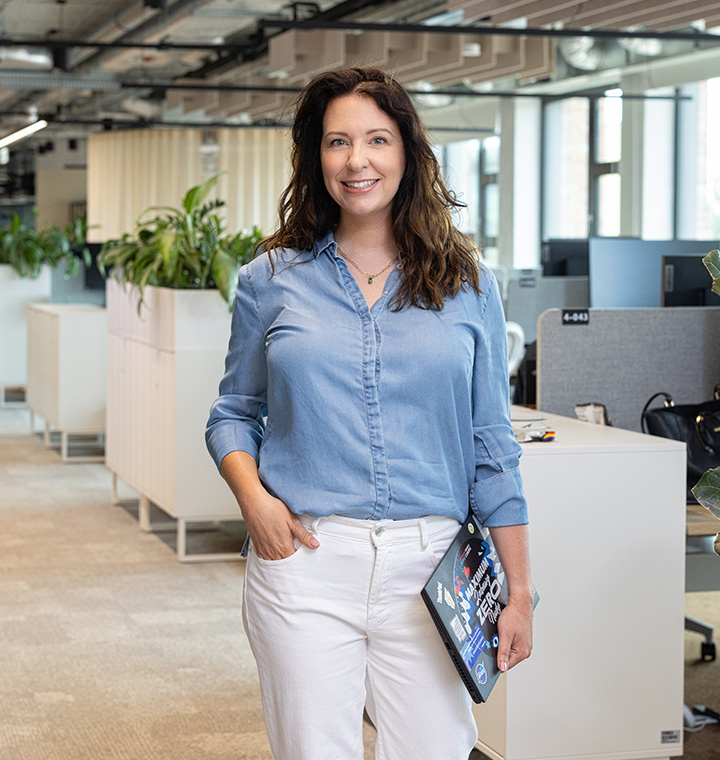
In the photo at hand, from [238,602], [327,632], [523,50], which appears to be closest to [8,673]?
[238,602]

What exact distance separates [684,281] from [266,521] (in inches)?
102

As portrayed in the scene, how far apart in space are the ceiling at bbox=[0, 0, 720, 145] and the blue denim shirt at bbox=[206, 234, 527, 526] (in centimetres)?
309

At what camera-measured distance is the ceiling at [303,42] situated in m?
6.06

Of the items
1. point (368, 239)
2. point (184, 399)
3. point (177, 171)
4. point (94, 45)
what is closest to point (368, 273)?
point (368, 239)

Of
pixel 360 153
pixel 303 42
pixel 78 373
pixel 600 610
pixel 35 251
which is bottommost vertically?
pixel 600 610

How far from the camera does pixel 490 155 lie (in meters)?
12.2

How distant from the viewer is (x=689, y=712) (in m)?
2.75

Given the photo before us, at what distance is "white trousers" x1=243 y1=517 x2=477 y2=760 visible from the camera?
138 cm

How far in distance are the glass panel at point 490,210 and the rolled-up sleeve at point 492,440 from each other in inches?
421

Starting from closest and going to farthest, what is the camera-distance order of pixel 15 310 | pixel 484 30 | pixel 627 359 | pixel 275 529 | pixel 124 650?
pixel 275 529, pixel 627 359, pixel 124 650, pixel 484 30, pixel 15 310

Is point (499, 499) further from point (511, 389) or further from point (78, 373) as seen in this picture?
point (78, 373)

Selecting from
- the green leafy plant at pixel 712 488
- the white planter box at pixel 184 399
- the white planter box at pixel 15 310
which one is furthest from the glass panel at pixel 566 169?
the green leafy plant at pixel 712 488

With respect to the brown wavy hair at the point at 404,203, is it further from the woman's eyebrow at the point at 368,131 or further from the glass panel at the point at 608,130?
the glass panel at the point at 608,130

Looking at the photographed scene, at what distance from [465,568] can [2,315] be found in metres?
7.97
